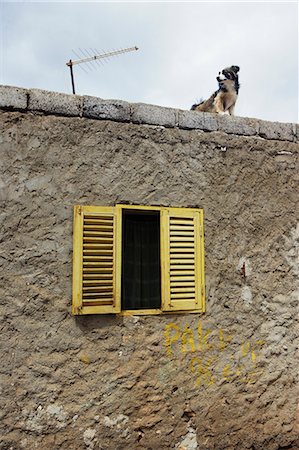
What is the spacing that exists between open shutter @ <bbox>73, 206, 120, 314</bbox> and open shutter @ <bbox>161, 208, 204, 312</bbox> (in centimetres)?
42

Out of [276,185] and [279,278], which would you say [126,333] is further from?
[276,185]

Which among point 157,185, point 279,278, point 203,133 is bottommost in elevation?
point 279,278

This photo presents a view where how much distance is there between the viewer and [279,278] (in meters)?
3.45

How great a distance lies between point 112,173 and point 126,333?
4.12 feet

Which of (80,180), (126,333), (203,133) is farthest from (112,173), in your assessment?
(126,333)

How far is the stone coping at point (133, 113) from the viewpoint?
297 centimetres

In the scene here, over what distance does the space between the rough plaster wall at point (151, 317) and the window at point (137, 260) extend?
0.09 meters

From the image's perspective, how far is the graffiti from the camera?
310cm

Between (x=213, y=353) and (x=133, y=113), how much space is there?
208cm

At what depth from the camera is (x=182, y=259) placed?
3180mm

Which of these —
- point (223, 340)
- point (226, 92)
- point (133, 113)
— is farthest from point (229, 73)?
point (223, 340)

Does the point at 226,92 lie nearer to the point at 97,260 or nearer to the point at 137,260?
the point at 137,260

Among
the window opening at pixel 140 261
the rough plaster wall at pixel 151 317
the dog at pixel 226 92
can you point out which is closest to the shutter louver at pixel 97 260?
the rough plaster wall at pixel 151 317

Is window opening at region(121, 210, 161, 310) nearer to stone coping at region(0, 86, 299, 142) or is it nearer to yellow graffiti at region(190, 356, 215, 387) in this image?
yellow graffiti at region(190, 356, 215, 387)
